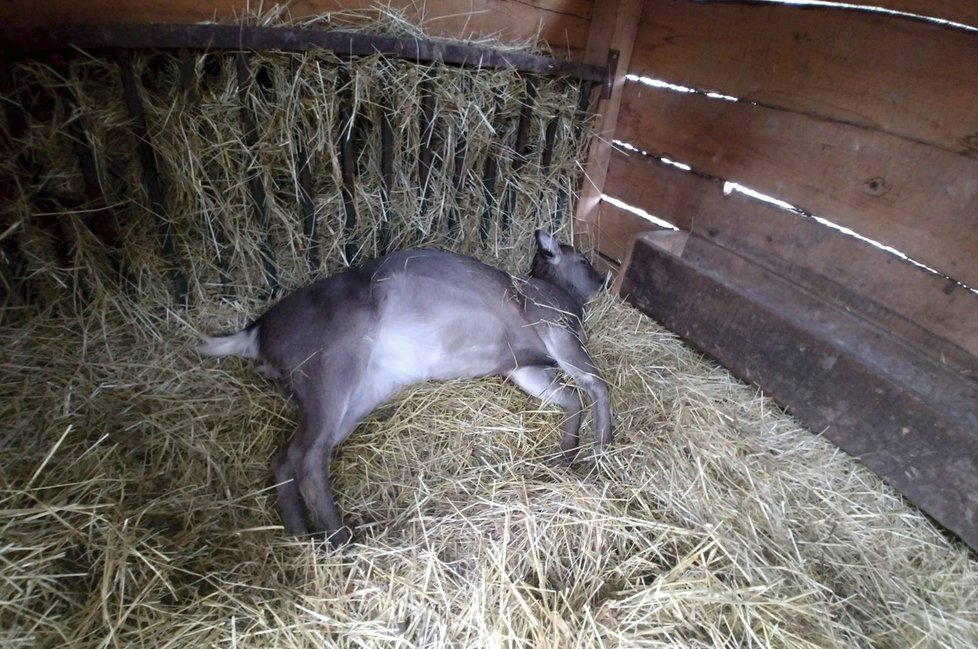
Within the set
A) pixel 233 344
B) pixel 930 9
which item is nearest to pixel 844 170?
pixel 930 9

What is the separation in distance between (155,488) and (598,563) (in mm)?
1615

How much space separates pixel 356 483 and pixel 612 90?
293 centimetres

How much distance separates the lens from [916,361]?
234cm

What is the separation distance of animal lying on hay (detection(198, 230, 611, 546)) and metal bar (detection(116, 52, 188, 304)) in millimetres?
430

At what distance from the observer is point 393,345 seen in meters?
2.48

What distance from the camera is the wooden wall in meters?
2.10

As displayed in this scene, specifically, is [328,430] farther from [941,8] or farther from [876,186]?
[941,8]

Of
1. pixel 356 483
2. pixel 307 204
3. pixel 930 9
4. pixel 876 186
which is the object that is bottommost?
pixel 356 483

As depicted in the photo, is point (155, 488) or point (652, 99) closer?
point (155, 488)

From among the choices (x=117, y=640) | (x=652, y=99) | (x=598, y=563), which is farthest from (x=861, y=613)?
(x=652, y=99)

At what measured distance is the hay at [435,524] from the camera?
151 centimetres

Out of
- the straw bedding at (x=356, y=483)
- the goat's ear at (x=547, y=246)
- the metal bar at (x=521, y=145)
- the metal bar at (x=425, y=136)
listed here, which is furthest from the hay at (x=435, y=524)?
the metal bar at (x=521, y=145)

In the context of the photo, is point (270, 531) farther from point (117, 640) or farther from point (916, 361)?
point (916, 361)

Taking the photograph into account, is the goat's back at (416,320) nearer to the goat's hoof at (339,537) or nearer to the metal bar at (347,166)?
the metal bar at (347,166)
